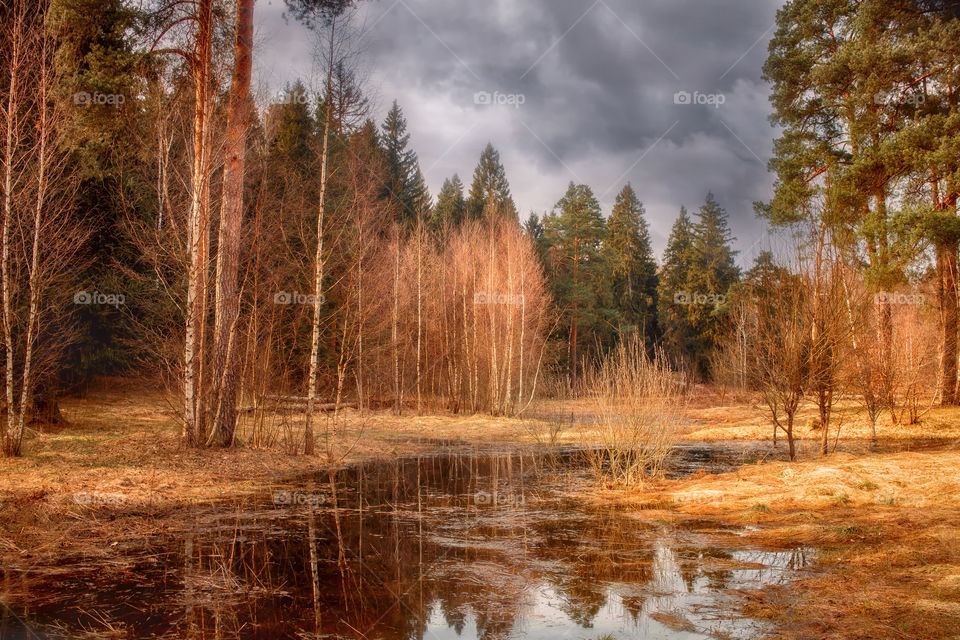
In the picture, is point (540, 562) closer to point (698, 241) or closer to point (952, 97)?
point (952, 97)

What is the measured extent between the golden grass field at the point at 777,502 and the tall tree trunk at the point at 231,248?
1.18 meters

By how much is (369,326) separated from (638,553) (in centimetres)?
2237

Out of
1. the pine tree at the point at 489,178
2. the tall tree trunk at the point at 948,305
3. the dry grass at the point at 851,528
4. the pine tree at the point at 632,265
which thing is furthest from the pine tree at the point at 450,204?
the dry grass at the point at 851,528

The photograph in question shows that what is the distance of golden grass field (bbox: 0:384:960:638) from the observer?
5.63 meters

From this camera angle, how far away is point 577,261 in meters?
51.4

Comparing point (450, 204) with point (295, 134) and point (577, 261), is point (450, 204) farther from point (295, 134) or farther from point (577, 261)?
point (295, 134)

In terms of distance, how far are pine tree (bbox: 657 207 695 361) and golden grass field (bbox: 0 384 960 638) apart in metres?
38.2

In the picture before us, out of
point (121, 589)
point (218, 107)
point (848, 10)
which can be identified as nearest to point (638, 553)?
point (121, 589)

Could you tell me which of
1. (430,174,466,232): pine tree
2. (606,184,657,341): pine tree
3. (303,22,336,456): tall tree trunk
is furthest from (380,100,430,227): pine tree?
(303,22,336,456): tall tree trunk

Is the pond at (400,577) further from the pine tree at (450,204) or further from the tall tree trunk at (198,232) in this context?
the pine tree at (450,204)

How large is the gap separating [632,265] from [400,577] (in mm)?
57892

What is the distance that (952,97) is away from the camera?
21.2 metres

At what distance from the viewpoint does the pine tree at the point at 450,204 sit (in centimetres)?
5463

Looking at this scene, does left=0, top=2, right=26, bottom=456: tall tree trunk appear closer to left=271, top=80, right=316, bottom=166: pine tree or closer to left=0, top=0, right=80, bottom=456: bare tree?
left=0, top=0, right=80, bottom=456: bare tree
